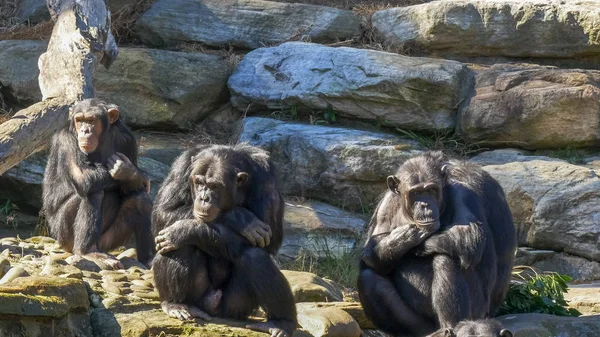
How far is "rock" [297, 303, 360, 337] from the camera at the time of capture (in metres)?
7.96

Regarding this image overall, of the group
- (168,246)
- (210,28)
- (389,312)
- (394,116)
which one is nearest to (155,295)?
(168,246)

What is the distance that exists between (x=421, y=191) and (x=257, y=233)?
140cm

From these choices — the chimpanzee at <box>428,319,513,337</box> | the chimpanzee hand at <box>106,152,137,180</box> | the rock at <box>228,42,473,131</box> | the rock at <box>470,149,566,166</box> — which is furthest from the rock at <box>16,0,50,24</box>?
the chimpanzee at <box>428,319,513,337</box>

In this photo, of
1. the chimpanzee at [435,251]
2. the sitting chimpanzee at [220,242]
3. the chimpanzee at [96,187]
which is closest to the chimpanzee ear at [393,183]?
the chimpanzee at [435,251]

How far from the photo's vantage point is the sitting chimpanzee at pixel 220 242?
762cm

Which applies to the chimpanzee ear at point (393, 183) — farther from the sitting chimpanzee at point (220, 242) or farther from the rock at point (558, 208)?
the rock at point (558, 208)

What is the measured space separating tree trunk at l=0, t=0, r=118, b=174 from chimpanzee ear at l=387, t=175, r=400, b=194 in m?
3.56

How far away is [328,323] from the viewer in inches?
315

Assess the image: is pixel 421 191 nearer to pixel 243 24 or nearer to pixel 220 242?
pixel 220 242

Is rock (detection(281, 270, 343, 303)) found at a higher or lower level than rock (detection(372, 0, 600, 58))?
lower

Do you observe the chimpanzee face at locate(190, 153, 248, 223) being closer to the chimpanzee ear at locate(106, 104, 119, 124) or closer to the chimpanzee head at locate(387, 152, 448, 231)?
the chimpanzee head at locate(387, 152, 448, 231)

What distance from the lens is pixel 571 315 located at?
9.19 meters

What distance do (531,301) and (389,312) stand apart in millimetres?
1577

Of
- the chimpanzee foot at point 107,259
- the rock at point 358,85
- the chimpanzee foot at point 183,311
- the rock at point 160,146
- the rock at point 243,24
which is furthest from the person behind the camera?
the rock at point 243,24
